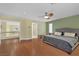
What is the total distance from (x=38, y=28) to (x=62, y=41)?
21.7 inches

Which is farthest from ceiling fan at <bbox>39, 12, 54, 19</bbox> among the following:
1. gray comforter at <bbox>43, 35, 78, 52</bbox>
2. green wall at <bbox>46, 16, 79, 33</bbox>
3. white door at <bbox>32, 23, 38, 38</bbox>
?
gray comforter at <bbox>43, 35, 78, 52</bbox>

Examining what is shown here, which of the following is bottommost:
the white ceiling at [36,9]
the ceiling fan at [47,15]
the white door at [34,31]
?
the white door at [34,31]

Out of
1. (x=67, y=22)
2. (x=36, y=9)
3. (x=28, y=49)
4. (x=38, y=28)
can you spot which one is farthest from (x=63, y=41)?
(x=36, y=9)

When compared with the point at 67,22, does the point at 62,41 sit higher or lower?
lower

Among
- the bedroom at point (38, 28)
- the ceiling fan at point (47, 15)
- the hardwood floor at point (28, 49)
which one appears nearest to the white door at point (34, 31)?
the bedroom at point (38, 28)

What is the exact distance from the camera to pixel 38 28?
242cm

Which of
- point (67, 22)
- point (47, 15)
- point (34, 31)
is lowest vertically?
point (34, 31)

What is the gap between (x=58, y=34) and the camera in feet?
7.73

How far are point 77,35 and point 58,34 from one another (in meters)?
0.36

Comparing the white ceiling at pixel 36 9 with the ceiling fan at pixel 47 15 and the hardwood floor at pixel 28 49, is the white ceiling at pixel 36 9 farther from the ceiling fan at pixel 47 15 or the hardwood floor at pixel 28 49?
the hardwood floor at pixel 28 49

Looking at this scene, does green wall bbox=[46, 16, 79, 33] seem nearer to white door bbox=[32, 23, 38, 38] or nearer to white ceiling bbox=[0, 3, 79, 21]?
white ceiling bbox=[0, 3, 79, 21]

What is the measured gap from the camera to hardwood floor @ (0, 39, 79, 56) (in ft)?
7.45

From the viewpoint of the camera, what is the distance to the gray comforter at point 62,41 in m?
2.22

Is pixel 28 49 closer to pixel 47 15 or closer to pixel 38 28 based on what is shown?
pixel 38 28
